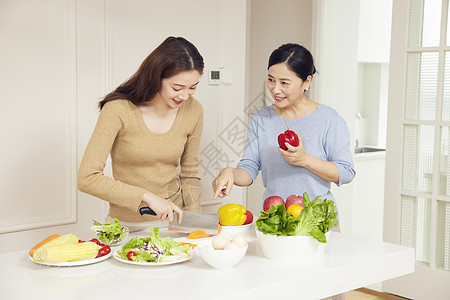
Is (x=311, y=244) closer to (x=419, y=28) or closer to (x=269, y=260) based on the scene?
(x=269, y=260)

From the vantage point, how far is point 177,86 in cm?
208

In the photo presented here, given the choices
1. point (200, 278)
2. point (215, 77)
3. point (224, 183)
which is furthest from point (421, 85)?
point (200, 278)

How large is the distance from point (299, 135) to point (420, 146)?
4.56 ft

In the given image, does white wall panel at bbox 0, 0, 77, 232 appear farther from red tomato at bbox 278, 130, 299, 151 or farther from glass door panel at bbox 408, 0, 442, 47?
glass door panel at bbox 408, 0, 442, 47

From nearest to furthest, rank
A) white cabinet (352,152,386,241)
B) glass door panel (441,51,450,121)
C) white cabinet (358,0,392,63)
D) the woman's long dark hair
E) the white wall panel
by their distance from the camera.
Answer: the woman's long dark hair → the white wall panel → glass door panel (441,51,450,121) → white cabinet (352,152,386,241) → white cabinet (358,0,392,63)

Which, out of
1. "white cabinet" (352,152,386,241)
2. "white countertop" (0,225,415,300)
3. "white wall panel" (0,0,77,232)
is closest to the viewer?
"white countertop" (0,225,415,300)

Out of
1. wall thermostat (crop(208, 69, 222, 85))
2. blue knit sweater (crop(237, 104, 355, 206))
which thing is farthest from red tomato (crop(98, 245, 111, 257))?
wall thermostat (crop(208, 69, 222, 85))

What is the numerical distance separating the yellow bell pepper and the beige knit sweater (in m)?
0.32

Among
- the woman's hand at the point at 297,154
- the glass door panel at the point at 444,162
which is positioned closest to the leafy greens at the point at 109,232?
the woman's hand at the point at 297,154

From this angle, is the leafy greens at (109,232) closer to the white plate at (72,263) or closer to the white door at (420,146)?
the white plate at (72,263)

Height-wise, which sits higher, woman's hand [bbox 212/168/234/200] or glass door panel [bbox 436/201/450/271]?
woman's hand [bbox 212/168/234/200]

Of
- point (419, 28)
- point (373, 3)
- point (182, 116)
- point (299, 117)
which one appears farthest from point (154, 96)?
point (373, 3)

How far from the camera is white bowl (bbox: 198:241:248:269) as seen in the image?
1.50 meters

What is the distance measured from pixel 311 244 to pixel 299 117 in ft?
2.73
